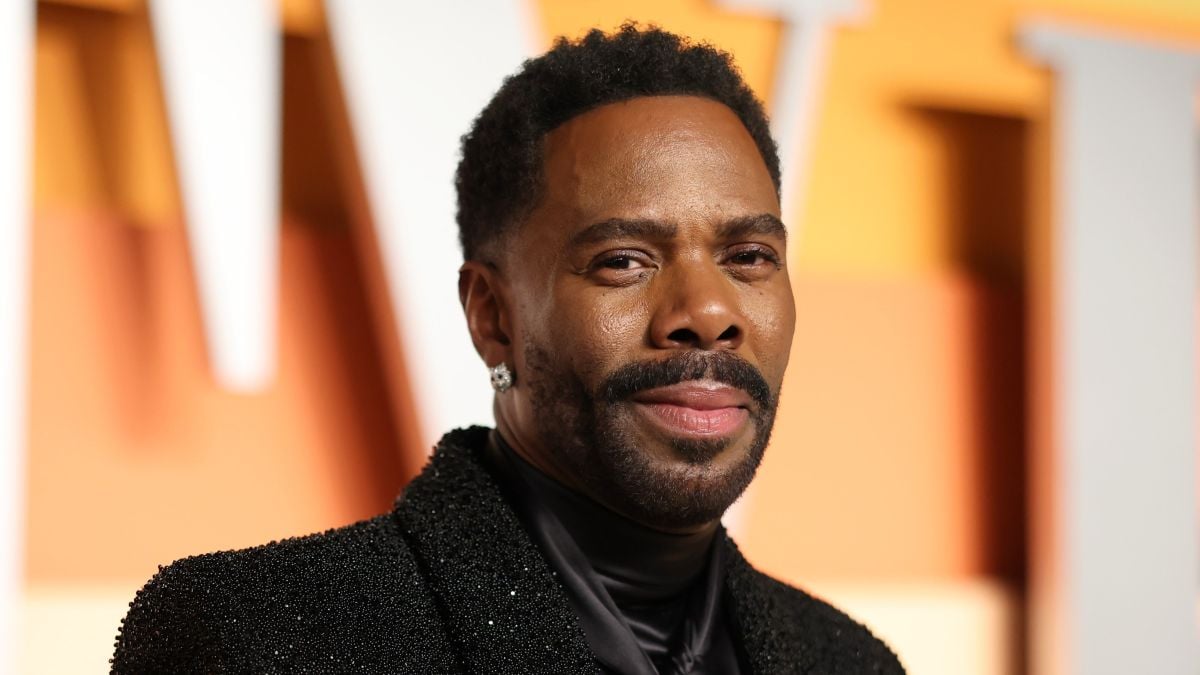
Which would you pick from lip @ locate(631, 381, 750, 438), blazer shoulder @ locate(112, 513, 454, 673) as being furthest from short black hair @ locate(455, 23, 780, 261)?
blazer shoulder @ locate(112, 513, 454, 673)

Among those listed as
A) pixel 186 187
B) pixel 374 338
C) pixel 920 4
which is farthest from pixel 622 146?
pixel 920 4

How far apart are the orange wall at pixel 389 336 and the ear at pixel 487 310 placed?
1196 mm

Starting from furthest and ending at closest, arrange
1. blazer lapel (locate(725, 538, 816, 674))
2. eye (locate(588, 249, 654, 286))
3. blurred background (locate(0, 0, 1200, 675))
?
blurred background (locate(0, 0, 1200, 675)), blazer lapel (locate(725, 538, 816, 674)), eye (locate(588, 249, 654, 286))

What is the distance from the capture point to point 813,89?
304 cm

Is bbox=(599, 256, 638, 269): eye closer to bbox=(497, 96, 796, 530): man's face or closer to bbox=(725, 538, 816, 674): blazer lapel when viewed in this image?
bbox=(497, 96, 796, 530): man's face

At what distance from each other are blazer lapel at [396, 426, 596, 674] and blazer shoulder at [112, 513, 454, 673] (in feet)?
0.07

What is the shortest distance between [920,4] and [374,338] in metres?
1.53

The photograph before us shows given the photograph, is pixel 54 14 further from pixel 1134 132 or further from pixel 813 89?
pixel 1134 132

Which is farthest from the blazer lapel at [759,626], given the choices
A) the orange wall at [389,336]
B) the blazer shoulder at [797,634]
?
the orange wall at [389,336]

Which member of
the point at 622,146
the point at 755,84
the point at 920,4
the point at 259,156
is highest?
the point at 920,4

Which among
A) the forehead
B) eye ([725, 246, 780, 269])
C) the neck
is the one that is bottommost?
the neck

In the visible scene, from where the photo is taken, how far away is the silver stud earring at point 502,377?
4.21ft

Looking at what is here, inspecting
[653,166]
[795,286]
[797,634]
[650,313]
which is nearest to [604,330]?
[650,313]

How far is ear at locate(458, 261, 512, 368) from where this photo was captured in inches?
51.2
